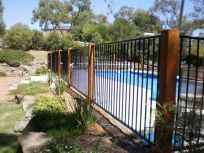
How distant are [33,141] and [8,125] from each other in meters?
2.86

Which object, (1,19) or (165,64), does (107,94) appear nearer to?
(165,64)

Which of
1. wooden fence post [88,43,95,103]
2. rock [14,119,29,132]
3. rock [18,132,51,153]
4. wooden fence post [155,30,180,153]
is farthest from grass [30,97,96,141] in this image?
wooden fence post [155,30,180,153]

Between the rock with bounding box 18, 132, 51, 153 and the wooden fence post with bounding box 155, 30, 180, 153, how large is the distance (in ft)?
5.06

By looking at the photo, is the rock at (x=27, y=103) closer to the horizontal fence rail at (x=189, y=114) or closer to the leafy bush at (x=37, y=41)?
the horizontal fence rail at (x=189, y=114)

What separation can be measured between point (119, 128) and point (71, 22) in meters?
58.4

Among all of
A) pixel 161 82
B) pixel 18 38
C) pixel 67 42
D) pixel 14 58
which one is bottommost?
pixel 14 58

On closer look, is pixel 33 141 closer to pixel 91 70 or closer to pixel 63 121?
pixel 63 121

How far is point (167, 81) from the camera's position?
3.94m

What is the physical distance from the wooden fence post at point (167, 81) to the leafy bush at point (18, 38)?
1196 inches

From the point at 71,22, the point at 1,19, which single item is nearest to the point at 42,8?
the point at 71,22

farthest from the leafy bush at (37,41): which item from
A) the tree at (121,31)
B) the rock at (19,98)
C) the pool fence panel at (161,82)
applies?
the pool fence panel at (161,82)

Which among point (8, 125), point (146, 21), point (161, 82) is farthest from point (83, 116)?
point (146, 21)

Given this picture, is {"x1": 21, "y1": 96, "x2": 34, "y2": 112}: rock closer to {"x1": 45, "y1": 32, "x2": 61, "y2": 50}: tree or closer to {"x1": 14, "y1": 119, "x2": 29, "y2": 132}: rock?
{"x1": 14, "y1": 119, "x2": 29, "y2": 132}: rock

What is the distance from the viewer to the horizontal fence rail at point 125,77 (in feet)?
16.1
